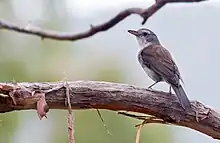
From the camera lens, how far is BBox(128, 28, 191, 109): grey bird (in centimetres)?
120

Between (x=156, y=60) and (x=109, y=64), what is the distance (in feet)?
2.85

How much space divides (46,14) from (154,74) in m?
1.24

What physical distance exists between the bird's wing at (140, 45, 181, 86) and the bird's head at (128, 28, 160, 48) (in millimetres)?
32

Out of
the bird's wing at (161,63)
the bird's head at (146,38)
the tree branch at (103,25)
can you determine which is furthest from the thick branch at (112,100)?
the bird's head at (146,38)

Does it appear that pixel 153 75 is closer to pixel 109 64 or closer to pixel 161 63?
pixel 161 63

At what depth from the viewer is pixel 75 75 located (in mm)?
1982

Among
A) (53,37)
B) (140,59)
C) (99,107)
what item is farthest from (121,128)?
(53,37)

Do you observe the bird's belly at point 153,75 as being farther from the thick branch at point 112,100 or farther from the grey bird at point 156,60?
the thick branch at point 112,100

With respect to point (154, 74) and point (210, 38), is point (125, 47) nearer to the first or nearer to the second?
point (210, 38)

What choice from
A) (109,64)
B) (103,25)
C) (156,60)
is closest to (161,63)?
(156,60)

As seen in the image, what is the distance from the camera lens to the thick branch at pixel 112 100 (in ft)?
2.64

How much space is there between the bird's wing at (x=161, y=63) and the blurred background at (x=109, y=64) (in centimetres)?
6

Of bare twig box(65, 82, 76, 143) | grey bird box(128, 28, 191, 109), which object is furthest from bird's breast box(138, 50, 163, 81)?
bare twig box(65, 82, 76, 143)

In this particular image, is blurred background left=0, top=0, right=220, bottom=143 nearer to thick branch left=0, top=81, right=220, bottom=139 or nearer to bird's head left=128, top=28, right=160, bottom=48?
bird's head left=128, top=28, right=160, bottom=48
